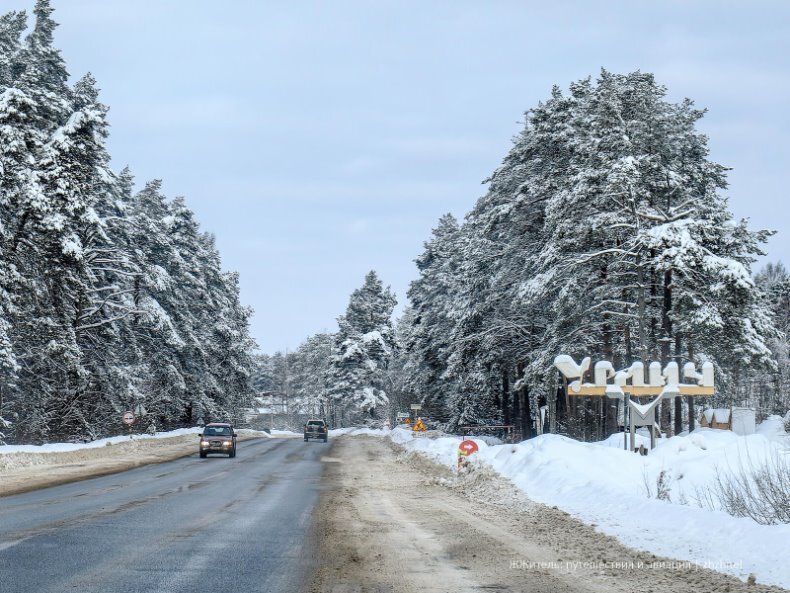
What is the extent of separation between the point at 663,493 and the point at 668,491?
0.26 m

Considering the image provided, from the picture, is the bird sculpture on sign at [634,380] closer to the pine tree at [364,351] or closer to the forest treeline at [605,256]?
the forest treeline at [605,256]

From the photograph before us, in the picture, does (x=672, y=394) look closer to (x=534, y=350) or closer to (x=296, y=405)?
(x=534, y=350)

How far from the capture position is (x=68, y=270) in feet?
104

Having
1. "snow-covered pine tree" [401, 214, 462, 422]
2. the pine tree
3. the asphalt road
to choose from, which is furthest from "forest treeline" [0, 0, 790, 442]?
the pine tree

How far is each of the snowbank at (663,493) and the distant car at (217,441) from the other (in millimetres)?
16906

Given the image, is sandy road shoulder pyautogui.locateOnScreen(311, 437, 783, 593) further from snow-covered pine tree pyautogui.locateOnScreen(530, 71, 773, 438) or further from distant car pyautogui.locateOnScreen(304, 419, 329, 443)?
distant car pyautogui.locateOnScreen(304, 419, 329, 443)

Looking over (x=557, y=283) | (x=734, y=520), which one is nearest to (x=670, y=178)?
(x=557, y=283)

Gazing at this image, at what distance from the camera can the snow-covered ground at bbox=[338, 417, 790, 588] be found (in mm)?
8844

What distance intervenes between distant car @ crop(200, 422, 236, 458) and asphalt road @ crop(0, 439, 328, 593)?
16.9m

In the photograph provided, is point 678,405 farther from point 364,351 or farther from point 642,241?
point 364,351

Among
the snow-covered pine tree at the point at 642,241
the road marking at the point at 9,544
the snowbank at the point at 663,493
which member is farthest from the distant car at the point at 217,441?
the road marking at the point at 9,544

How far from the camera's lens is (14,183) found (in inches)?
1196

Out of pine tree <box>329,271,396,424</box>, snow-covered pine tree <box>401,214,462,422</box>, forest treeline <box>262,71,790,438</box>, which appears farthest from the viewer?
pine tree <box>329,271,396,424</box>

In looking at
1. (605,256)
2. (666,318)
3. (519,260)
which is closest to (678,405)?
(666,318)
